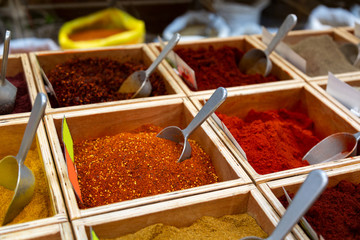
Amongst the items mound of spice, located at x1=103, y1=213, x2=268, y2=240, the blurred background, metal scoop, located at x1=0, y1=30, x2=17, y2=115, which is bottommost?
the blurred background

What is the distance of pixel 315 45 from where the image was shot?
63.7 inches

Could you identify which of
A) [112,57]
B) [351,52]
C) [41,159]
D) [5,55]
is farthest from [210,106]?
[351,52]

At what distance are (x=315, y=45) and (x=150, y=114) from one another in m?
0.92

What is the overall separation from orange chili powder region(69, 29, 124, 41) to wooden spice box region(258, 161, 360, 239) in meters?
1.91

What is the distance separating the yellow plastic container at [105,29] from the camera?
2.21 meters

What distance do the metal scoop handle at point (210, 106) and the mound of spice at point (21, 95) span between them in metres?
0.56

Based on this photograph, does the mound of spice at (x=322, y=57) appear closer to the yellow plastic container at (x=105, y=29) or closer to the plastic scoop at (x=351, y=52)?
the plastic scoop at (x=351, y=52)

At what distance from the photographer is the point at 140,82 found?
4.26 feet

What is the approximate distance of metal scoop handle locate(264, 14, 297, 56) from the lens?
1.38 metres

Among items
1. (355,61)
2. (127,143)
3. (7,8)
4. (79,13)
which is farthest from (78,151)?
(79,13)

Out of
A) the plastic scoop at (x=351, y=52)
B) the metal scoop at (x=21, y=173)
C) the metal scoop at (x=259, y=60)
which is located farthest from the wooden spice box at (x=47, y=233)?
the plastic scoop at (x=351, y=52)

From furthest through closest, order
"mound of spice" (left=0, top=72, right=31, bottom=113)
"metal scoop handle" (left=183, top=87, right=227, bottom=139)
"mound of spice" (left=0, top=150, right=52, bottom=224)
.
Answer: "mound of spice" (left=0, top=72, right=31, bottom=113) < "metal scoop handle" (left=183, top=87, right=227, bottom=139) < "mound of spice" (left=0, top=150, right=52, bottom=224)

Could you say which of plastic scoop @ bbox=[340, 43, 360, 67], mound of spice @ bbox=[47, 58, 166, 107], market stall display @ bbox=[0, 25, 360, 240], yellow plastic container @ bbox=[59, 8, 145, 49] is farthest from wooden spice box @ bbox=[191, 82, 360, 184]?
yellow plastic container @ bbox=[59, 8, 145, 49]

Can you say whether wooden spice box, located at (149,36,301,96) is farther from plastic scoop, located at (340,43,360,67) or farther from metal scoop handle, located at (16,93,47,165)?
metal scoop handle, located at (16,93,47,165)
